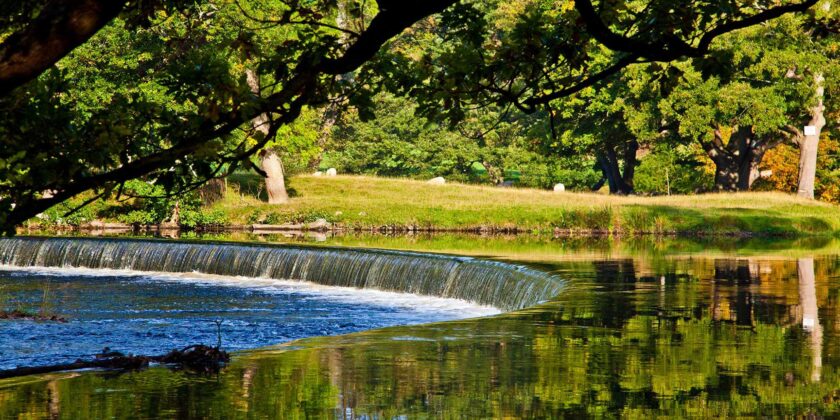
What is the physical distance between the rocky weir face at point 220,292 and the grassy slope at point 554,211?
1607cm

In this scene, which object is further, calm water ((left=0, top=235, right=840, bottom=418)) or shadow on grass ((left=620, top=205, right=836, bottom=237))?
shadow on grass ((left=620, top=205, right=836, bottom=237))

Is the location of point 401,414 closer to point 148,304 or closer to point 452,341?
point 452,341

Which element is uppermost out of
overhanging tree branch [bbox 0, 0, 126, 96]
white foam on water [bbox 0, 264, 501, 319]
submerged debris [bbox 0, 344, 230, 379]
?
overhanging tree branch [bbox 0, 0, 126, 96]

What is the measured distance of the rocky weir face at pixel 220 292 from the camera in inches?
776

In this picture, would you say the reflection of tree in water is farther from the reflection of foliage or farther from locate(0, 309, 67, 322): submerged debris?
locate(0, 309, 67, 322): submerged debris

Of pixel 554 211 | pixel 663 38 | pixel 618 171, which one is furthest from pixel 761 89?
pixel 663 38

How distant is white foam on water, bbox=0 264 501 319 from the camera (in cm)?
2492

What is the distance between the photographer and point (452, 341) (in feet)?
49.2

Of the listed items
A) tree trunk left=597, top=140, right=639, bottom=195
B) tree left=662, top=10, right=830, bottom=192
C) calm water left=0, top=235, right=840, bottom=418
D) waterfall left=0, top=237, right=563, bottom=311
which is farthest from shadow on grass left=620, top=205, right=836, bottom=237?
calm water left=0, top=235, right=840, bottom=418

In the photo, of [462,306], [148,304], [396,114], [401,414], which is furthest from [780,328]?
[396,114]

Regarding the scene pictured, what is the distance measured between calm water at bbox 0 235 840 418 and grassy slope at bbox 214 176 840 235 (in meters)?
30.4

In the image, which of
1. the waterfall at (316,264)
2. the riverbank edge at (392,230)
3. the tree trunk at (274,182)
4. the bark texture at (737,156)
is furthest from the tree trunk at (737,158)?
the waterfall at (316,264)

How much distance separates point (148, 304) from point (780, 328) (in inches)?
557

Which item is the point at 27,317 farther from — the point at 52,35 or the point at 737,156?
the point at 737,156
